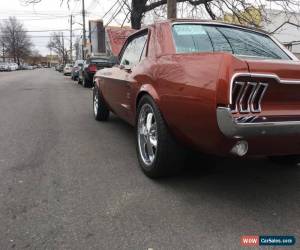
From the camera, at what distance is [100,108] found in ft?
25.0

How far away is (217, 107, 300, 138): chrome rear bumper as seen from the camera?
3100mm

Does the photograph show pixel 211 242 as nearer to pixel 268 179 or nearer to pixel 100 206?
pixel 100 206

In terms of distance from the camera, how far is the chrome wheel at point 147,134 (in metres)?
4.29

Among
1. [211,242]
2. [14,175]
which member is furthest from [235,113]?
[14,175]

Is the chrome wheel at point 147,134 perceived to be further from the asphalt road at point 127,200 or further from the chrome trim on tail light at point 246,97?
the chrome trim on tail light at point 246,97

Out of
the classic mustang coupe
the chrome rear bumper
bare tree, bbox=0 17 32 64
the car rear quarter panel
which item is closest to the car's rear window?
the classic mustang coupe

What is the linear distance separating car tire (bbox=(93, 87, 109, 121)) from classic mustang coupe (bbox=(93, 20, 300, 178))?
2533 millimetres

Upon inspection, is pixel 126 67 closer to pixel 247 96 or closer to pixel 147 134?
pixel 147 134

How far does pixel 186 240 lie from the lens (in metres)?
2.96

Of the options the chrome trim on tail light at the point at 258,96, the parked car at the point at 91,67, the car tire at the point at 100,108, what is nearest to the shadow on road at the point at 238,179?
the chrome trim on tail light at the point at 258,96

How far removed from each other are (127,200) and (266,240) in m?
1.28

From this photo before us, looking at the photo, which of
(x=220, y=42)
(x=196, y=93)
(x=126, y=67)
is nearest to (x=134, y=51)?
(x=126, y=67)

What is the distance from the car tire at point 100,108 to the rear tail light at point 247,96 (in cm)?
440

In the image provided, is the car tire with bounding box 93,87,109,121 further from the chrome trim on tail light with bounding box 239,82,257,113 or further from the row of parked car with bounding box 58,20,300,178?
the chrome trim on tail light with bounding box 239,82,257,113
